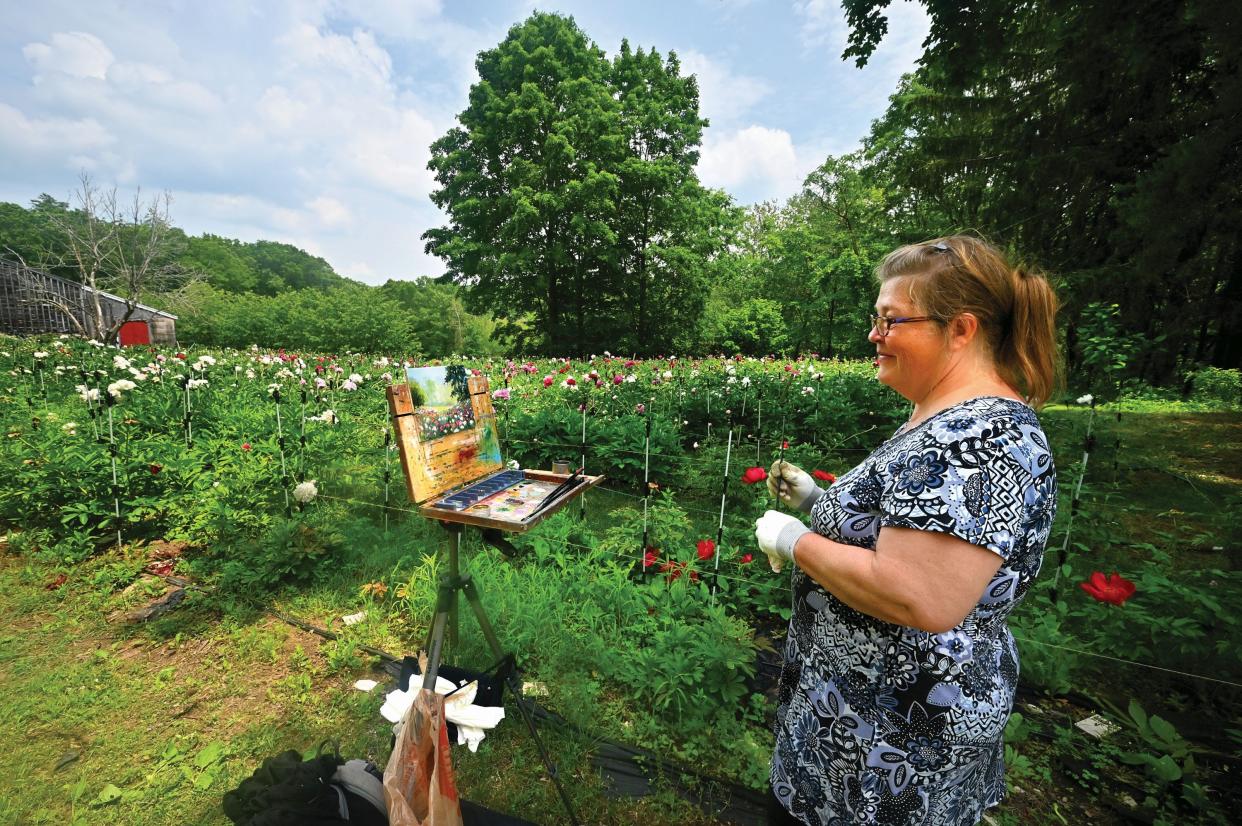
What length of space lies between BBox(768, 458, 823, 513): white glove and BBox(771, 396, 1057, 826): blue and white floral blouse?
1.42 feet

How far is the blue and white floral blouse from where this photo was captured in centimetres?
90

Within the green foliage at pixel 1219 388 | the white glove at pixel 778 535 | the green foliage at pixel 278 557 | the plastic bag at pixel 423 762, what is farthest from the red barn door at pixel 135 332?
the green foliage at pixel 1219 388

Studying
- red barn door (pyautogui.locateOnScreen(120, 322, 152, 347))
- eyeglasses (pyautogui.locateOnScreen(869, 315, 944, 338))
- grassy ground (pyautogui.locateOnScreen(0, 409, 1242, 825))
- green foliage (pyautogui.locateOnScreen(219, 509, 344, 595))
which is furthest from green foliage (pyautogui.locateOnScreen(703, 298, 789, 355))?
red barn door (pyautogui.locateOnScreen(120, 322, 152, 347))

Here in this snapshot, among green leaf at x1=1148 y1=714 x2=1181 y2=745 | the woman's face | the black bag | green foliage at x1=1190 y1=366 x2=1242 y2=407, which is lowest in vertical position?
green foliage at x1=1190 y1=366 x2=1242 y2=407

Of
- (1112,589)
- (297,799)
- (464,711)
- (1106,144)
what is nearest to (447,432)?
(464,711)

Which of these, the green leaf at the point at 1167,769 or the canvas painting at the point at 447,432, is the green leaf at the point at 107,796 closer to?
the canvas painting at the point at 447,432

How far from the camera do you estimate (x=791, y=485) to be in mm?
1636

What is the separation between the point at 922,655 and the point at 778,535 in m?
0.36

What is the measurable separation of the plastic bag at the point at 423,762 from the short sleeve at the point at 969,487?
1.39 meters

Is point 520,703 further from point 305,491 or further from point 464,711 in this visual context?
point 305,491

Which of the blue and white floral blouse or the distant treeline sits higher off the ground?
the distant treeline

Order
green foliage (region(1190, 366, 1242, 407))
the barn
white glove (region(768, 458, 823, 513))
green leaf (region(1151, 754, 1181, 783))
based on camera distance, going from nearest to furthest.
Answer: white glove (region(768, 458, 823, 513))
green leaf (region(1151, 754, 1181, 783))
green foliage (region(1190, 366, 1242, 407))
the barn

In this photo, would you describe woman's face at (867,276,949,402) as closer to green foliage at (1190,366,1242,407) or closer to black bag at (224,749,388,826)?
black bag at (224,749,388,826)

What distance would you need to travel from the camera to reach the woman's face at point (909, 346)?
42.8 inches
